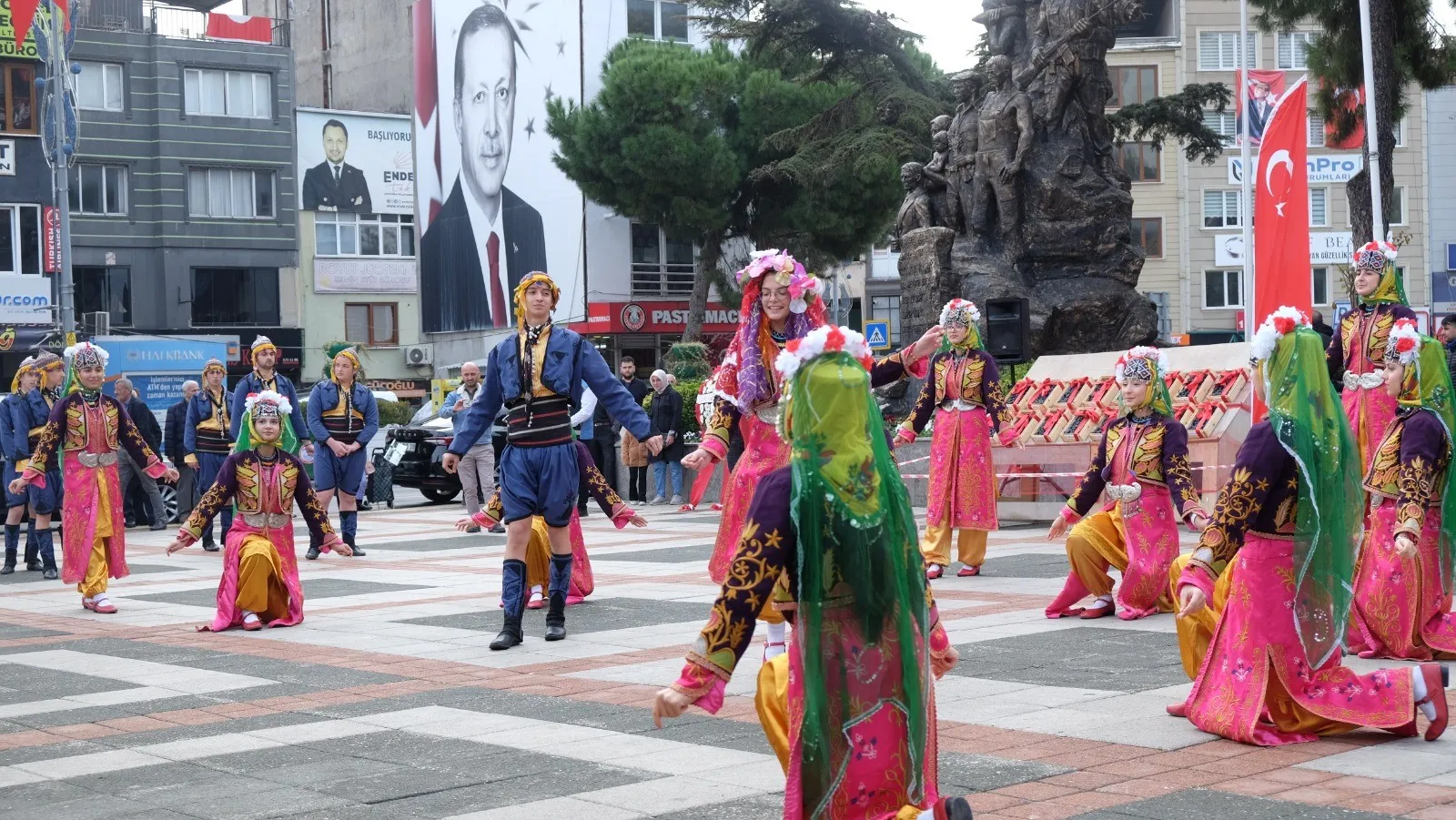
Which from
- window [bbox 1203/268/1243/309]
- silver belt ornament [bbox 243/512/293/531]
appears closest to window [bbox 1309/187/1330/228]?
window [bbox 1203/268/1243/309]

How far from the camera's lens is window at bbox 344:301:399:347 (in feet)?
189

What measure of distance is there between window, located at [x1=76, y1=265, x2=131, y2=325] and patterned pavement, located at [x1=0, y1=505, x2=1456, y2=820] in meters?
40.8

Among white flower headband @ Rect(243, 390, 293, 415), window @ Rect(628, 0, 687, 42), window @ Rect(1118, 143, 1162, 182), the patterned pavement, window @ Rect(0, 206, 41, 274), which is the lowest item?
the patterned pavement

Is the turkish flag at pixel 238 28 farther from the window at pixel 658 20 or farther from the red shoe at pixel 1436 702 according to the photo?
the red shoe at pixel 1436 702

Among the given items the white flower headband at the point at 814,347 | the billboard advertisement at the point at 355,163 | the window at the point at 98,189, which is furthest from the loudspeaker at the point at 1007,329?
A: the billboard advertisement at the point at 355,163

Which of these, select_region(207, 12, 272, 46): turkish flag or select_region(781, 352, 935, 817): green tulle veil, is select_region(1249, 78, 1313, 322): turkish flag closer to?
select_region(781, 352, 935, 817): green tulle veil

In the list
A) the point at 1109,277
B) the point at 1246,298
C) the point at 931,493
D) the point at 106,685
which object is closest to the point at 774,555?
the point at 106,685

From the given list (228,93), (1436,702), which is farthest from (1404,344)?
(228,93)

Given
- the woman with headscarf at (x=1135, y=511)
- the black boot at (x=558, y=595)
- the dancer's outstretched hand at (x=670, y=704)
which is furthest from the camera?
the woman with headscarf at (x=1135, y=511)

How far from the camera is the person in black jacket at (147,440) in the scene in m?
20.3

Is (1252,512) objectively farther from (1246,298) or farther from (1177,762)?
(1246,298)

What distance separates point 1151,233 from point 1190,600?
56099 millimetres

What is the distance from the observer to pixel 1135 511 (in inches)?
391

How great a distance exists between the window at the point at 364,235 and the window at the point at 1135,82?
81.4ft
